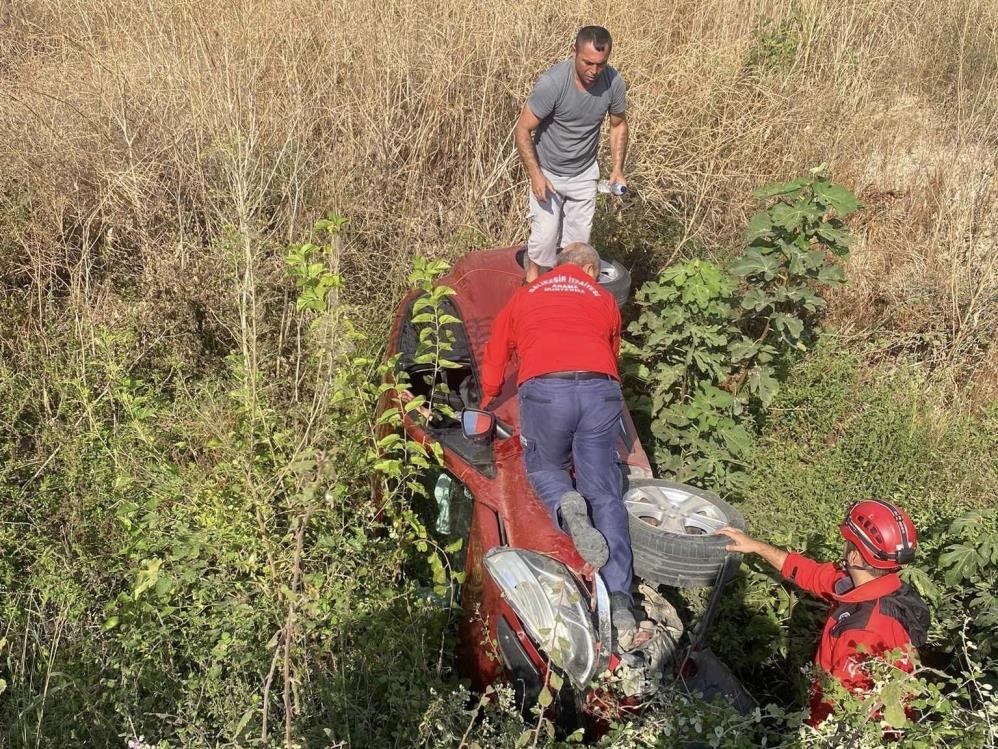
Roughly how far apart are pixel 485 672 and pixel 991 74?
8.71 meters

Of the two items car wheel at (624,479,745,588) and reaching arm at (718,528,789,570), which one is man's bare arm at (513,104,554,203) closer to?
car wheel at (624,479,745,588)

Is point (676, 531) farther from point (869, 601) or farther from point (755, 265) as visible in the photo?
point (755, 265)

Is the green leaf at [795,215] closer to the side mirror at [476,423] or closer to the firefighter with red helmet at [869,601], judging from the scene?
the firefighter with red helmet at [869,601]

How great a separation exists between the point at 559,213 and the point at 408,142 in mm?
1806

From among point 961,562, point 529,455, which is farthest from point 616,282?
point 961,562

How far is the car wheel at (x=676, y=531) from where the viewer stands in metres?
3.15

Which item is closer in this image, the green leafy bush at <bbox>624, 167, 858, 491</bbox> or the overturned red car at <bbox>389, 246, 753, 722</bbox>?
the overturned red car at <bbox>389, 246, 753, 722</bbox>

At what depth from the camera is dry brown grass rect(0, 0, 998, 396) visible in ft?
19.0

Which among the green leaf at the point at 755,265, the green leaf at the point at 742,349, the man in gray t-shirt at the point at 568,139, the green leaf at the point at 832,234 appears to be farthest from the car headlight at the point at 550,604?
the green leaf at the point at 832,234

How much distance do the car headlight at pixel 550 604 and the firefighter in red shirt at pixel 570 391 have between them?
248 mm

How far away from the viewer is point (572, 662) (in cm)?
273

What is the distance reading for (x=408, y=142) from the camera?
6.65 metres

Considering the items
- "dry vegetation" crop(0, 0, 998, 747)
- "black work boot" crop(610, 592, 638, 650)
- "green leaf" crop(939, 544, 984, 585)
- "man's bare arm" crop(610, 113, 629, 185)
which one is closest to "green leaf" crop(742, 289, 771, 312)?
"dry vegetation" crop(0, 0, 998, 747)

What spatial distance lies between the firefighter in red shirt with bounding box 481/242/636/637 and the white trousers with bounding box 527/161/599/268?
1.20 metres
